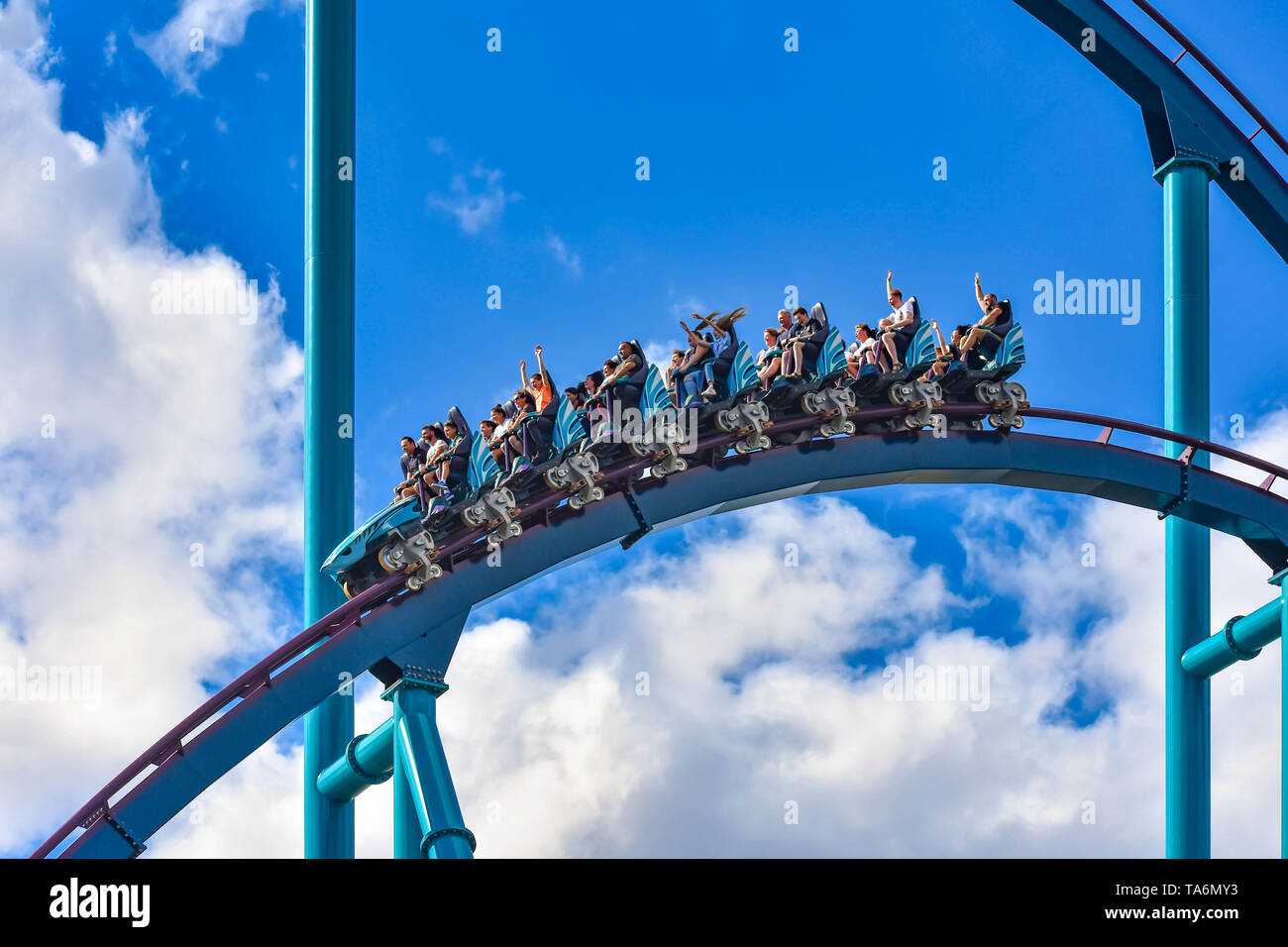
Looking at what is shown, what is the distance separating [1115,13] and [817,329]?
4.46m

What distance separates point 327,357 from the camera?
1066 centimetres

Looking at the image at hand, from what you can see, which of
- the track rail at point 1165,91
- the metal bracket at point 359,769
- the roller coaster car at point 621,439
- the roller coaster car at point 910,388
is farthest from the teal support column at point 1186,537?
the metal bracket at point 359,769

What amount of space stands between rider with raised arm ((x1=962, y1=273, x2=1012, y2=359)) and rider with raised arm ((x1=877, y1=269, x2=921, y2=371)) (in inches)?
14.1

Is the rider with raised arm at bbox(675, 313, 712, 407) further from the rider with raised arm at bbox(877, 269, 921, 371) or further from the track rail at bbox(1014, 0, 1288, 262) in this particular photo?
the track rail at bbox(1014, 0, 1288, 262)

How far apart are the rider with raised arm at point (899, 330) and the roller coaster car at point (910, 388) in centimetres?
3

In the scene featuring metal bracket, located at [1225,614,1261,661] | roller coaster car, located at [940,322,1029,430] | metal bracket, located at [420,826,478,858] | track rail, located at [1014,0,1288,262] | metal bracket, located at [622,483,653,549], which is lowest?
metal bracket, located at [420,826,478,858]

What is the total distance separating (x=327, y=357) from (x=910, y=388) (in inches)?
139

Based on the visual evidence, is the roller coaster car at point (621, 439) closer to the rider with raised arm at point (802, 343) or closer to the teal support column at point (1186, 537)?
the rider with raised arm at point (802, 343)

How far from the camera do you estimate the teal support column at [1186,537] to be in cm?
1162

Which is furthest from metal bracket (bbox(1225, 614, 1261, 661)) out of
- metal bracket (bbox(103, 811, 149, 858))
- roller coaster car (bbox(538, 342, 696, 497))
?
metal bracket (bbox(103, 811, 149, 858))

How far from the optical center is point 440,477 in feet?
29.6

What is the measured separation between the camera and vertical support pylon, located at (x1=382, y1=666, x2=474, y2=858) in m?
8.09
